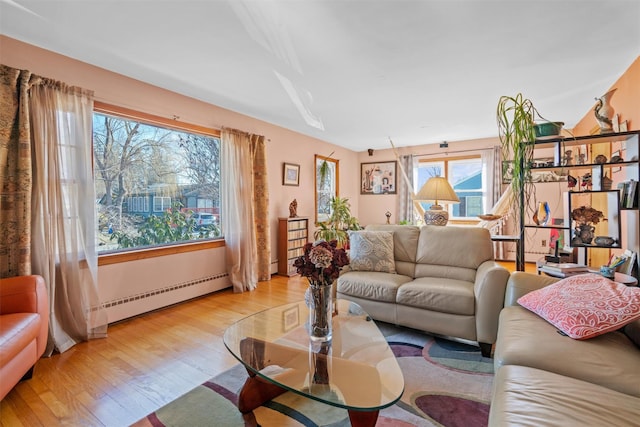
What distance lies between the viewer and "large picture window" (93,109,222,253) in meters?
2.79

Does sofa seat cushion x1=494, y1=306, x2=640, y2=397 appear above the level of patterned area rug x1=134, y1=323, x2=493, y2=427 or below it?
Answer: above

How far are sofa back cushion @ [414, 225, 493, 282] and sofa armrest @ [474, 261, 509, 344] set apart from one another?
18.4 inches

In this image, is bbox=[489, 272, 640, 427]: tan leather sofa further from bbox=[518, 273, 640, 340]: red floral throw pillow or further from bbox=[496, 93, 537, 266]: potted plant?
bbox=[496, 93, 537, 266]: potted plant

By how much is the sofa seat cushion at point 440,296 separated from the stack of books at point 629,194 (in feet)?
3.78

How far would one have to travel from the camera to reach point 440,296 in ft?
7.43

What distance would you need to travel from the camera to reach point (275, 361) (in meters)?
1.50

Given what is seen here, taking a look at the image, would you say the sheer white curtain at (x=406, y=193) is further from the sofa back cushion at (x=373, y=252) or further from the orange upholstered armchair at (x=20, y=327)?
the orange upholstered armchair at (x=20, y=327)

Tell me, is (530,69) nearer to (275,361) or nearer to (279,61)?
(279,61)

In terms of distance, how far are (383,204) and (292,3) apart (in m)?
5.12

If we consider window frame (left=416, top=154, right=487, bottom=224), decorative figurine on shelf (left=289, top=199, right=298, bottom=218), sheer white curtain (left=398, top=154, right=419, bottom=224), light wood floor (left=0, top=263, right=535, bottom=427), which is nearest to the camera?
light wood floor (left=0, top=263, right=535, bottom=427)

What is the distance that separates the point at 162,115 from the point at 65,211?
4.26 ft

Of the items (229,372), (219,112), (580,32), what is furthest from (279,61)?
(229,372)

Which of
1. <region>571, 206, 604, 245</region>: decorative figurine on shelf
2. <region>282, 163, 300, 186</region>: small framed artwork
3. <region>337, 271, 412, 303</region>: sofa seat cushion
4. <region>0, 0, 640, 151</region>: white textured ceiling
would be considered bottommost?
<region>337, 271, 412, 303</region>: sofa seat cushion

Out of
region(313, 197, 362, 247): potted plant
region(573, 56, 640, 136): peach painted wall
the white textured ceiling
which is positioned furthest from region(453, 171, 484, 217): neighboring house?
region(573, 56, 640, 136): peach painted wall
